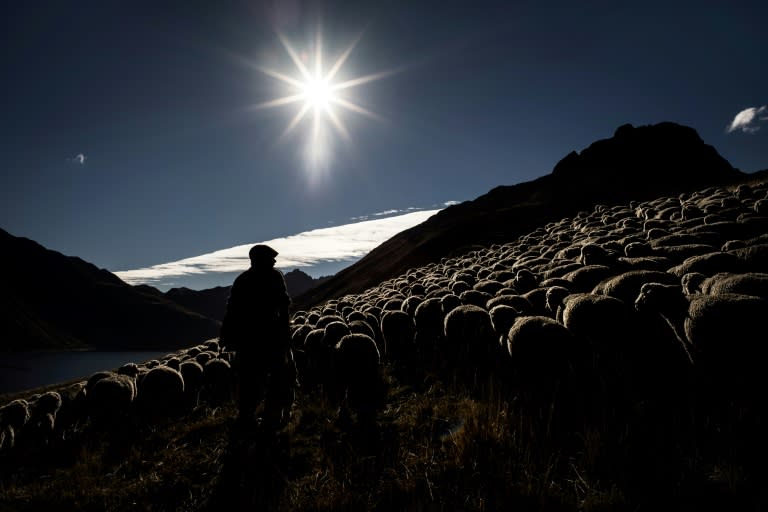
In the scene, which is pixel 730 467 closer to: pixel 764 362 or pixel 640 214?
pixel 764 362

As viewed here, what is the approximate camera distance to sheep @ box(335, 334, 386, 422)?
7.16 metres

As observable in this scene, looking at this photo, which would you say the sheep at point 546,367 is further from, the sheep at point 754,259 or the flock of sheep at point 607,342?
the sheep at point 754,259

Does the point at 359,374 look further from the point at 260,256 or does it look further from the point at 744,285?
the point at 744,285

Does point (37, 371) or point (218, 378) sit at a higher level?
point (218, 378)

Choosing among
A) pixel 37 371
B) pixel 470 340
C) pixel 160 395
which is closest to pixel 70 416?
pixel 160 395

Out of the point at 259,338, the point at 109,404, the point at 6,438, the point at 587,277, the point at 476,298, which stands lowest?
the point at 6,438

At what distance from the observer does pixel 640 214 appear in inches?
944

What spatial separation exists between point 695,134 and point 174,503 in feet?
519

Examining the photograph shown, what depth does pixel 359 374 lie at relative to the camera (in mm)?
7516

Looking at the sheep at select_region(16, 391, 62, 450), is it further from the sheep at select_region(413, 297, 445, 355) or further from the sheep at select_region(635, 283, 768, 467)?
the sheep at select_region(635, 283, 768, 467)

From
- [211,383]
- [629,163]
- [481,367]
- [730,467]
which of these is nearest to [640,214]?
[481,367]

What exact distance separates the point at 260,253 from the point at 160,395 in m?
5.73

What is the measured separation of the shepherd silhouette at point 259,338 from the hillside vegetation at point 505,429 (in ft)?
1.73

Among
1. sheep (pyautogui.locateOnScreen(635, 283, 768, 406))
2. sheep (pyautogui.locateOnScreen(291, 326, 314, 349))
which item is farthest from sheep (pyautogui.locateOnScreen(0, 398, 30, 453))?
sheep (pyautogui.locateOnScreen(635, 283, 768, 406))
